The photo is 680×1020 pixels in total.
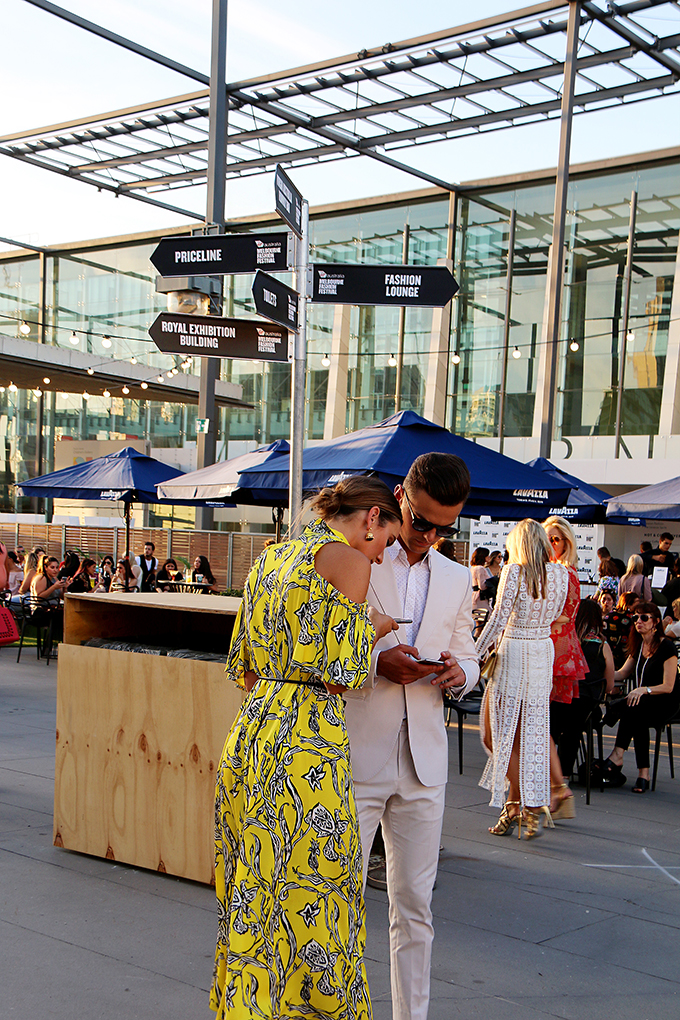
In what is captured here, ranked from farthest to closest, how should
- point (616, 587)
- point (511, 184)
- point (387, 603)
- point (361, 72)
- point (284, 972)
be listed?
point (511, 184), point (361, 72), point (616, 587), point (387, 603), point (284, 972)

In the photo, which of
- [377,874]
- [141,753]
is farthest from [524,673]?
[141,753]

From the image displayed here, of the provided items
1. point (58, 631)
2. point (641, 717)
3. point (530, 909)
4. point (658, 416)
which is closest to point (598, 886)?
point (530, 909)

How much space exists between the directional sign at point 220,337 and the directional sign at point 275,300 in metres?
0.29

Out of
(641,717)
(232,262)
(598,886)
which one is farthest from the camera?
(641,717)

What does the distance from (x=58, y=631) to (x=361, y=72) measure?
12150 millimetres

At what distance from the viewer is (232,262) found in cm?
661

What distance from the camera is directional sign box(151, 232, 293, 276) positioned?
6430mm

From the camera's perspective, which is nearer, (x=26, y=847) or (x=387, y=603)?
(x=387, y=603)

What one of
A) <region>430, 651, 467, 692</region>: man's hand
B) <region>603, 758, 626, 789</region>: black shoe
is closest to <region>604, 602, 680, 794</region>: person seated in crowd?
<region>603, 758, 626, 789</region>: black shoe

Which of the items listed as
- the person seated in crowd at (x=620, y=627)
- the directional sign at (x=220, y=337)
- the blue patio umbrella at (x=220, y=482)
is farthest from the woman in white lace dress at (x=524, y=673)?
the person seated in crowd at (x=620, y=627)

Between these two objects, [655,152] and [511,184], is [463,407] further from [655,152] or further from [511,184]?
[655,152]

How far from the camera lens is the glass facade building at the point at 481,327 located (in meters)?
26.1

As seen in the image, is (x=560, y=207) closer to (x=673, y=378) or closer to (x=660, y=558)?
(x=660, y=558)

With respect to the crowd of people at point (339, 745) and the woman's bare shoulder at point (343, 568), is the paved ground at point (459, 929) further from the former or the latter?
the woman's bare shoulder at point (343, 568)
